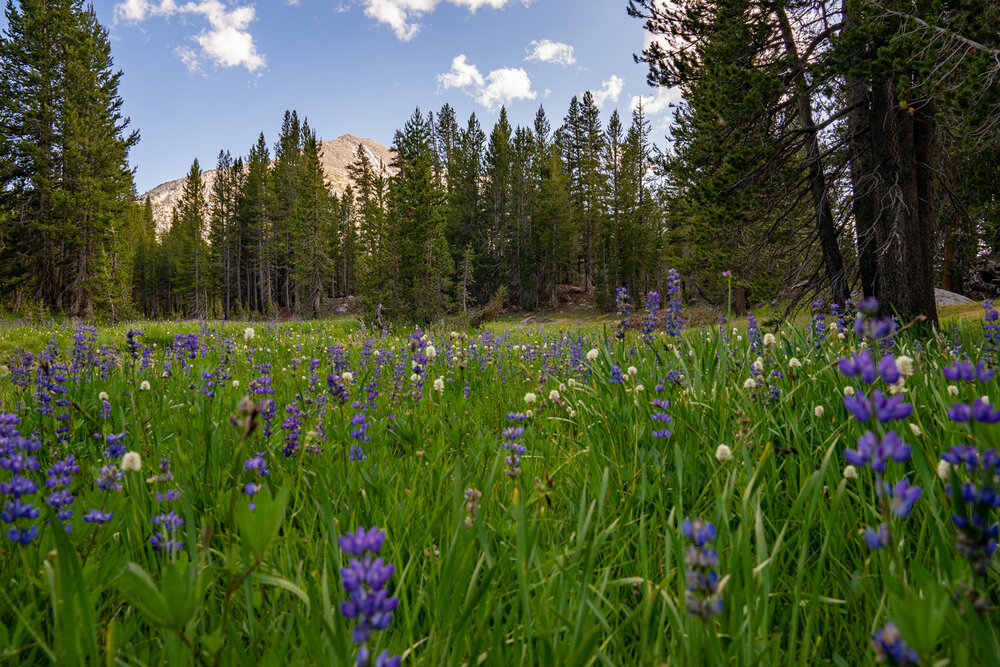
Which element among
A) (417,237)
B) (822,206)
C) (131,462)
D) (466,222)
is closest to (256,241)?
(466,222)

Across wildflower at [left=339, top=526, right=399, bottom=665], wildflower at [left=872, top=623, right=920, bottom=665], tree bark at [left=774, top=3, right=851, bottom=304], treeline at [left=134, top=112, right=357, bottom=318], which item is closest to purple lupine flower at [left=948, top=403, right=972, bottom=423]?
wildflower at [left=872, top=623, right=920, bottom=665]

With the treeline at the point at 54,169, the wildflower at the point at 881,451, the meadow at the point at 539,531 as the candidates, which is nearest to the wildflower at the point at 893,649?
the meadow at the point at 539,531

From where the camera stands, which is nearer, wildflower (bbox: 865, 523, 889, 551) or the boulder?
wildflower (bbox: 865, 523, 889, 551)

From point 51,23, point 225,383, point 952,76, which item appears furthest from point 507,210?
point 225,383

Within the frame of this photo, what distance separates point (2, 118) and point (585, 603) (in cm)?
4092

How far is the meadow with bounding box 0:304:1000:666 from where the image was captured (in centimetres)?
87

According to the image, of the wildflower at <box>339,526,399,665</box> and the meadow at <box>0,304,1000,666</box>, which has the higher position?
the wildflower at <box>339,526,399,665</box>

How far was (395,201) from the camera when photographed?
99.9 feet

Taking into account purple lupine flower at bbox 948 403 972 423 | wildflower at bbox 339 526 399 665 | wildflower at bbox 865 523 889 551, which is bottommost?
wildflower at bbox 339 526 399 665

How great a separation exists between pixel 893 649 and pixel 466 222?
2189 inches

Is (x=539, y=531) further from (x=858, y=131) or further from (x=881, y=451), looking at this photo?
(x=858, y=131)

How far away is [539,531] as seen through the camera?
1.70 metres

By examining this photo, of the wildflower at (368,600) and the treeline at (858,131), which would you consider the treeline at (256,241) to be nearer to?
the treeline at (858,131)

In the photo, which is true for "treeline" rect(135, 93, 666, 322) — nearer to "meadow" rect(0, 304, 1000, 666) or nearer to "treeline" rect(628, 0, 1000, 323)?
"treeline" rect(628, 0, 1000, 323)
